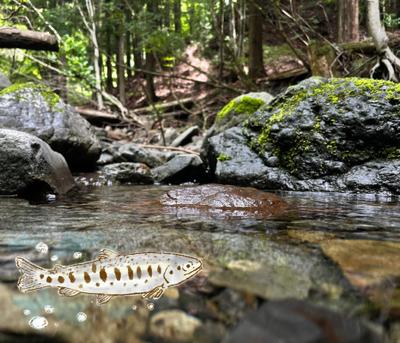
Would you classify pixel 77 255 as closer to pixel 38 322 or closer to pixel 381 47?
pixel 38 322

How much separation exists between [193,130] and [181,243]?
8652mm

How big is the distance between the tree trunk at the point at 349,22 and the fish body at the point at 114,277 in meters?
11.4

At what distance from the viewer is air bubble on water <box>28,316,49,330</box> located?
1.14m

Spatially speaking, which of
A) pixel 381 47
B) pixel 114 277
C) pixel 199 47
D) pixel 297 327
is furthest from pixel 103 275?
pixel 199 47

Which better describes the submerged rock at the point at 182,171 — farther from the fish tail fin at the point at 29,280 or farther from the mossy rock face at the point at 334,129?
the fish tail fin at the point at 29,280

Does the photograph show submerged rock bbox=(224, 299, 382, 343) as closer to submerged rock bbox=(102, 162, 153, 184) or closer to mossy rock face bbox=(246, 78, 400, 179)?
mossy rock face bbox=(246, 78, 400, 179)

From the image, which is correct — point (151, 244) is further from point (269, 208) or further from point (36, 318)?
point (269, 208)

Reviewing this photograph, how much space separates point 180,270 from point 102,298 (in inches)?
11.6

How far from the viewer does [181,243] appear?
2203 millimetres

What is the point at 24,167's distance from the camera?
15.5 feet

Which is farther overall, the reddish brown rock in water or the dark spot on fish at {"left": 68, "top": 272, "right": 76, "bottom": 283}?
the reddish brown rock in water

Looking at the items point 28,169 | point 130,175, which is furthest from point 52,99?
point 28,169

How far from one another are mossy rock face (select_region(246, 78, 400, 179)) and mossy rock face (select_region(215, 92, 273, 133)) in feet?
5.20

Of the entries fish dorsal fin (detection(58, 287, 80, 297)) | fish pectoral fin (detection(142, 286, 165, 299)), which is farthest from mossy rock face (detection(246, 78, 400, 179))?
fish dorsal fin (detection(58, 287, 80, 297))
